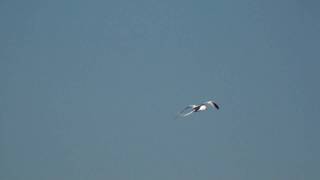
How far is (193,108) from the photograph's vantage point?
20641 mm
